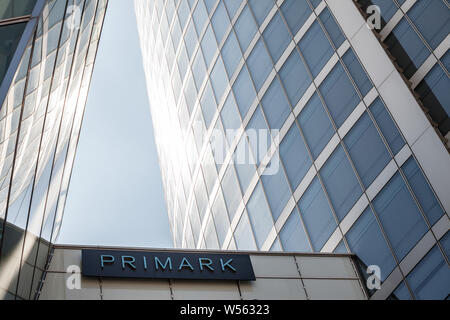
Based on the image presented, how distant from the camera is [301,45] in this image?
28406 mm

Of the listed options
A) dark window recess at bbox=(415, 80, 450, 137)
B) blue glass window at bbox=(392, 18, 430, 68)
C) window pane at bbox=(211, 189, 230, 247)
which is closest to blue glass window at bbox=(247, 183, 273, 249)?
window pane at bbox=(211, 189, 230, 247)

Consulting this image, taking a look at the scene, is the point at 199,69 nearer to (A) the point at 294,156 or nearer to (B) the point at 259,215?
(B) the point at 259,215

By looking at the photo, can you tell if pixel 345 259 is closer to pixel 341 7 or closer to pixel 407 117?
pixel 407 117

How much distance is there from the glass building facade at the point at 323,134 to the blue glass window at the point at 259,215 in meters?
0.06

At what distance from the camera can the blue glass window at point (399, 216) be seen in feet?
67.6

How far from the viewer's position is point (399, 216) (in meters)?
21.3

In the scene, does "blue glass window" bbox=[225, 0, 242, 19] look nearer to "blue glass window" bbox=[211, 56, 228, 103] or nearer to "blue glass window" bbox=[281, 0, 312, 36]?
"blue glass window" bbox=[211, 56, 228, 103]

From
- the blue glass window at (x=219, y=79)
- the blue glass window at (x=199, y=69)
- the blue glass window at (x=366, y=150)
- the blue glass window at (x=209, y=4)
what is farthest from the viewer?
the blue glass window at (x=199, y=69)

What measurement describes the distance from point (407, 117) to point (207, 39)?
18942mm

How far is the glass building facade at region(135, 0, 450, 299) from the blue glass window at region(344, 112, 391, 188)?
43 millimetres

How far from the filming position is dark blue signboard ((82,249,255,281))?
2039 centimetres

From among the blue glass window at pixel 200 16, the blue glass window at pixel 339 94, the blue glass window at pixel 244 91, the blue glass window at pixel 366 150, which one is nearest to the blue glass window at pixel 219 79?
the blue glass window at pixel 244 91

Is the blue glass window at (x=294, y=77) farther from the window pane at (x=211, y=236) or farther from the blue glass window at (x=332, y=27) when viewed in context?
the window pane at (x=211, y=236)
